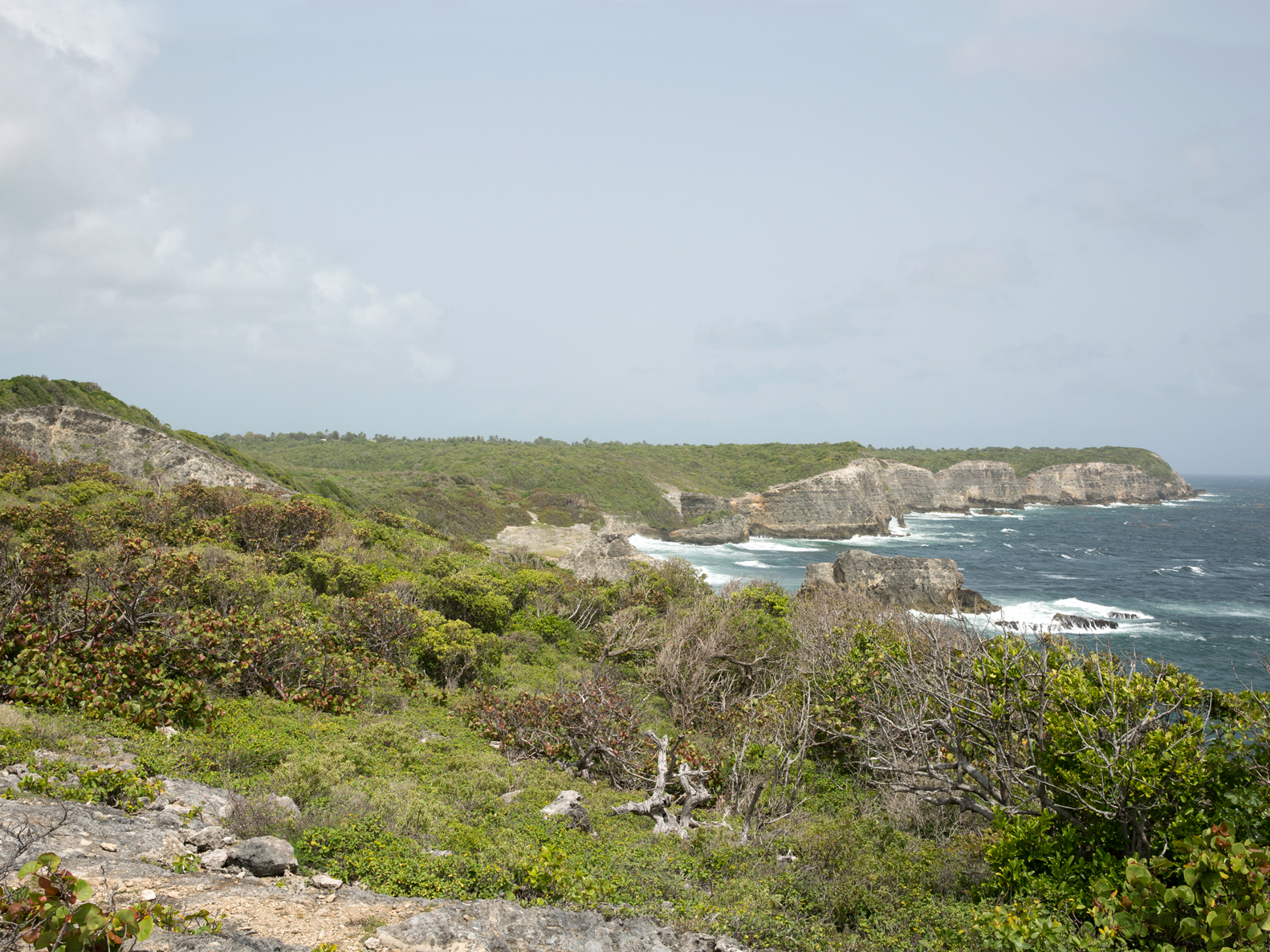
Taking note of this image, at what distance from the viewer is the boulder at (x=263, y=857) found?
599 centimetres

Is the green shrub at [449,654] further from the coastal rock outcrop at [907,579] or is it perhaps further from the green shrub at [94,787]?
the coastal rock outcrop at [907,579]

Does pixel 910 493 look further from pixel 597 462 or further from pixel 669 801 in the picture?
pixel 669 801

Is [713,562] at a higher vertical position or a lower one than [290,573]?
lower

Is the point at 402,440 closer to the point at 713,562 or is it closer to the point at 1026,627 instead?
the point at 713,562

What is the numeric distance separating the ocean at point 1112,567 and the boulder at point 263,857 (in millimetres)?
20792

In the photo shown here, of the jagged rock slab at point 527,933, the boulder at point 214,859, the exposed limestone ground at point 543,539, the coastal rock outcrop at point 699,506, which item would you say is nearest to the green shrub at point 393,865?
the jagged rock slab at point 527,933

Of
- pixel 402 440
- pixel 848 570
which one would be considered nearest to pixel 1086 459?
pixel 848 570

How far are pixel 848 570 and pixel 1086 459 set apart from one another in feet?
342

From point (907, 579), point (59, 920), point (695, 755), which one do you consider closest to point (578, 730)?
point (695, 755)

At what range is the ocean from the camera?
32188 millimetres

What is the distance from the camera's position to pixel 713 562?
56781 mm

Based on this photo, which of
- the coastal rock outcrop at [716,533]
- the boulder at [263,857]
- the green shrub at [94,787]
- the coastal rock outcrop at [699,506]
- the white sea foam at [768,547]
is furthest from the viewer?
the coastal rock outcrop at [699,506]

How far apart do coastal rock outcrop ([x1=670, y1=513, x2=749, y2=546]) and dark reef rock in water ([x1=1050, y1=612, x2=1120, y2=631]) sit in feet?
120

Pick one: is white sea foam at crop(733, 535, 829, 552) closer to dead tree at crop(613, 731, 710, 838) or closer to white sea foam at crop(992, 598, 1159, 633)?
white sea foam at crop(992, 598, 1159, 633)
